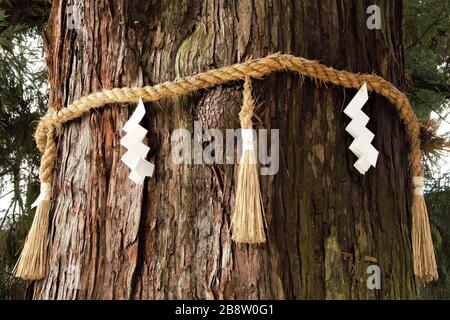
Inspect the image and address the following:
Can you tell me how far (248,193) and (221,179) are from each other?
8cm

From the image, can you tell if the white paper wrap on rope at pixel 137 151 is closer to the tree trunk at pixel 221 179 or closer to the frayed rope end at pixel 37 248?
the tree trunk at pixel 221 179

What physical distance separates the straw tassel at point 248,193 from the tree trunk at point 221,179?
28 mm

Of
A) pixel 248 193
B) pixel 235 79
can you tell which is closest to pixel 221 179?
pixel 248 193

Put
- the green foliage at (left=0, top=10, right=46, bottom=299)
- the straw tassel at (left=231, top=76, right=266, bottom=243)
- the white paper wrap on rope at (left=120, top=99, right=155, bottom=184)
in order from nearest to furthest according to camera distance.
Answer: the straw tassel at (left=231, top=76, right=266, bottom=243) < the white paper wrap on rope at (left=120, top=99, right=155, bottom=184) < the green foliage at (left=0, top=10, right=46, bottom=299)

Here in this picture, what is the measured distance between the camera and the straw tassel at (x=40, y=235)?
48.9 inches

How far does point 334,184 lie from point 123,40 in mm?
506

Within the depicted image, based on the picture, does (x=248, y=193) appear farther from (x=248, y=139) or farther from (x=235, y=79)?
(x=235, y=79)

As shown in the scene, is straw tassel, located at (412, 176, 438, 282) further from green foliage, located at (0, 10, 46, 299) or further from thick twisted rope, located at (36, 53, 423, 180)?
green foliage, located at (0, 10, 46, 299)

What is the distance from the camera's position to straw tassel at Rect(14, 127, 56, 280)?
124cm

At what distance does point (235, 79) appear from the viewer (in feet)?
3.78

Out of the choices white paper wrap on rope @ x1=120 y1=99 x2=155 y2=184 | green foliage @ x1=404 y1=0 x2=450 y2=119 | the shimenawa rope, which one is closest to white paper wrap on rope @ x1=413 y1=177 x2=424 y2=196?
the shimenawa rope

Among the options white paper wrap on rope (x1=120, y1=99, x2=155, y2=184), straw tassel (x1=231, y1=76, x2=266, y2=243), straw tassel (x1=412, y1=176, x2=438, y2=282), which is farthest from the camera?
straw tassel (x1=412, y1=176, x2=438, y2=282)

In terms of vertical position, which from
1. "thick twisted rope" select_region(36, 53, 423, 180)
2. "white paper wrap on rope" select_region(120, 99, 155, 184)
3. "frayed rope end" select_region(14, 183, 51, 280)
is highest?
"thick twisted rope" select_region(36, 53, 423, 180)

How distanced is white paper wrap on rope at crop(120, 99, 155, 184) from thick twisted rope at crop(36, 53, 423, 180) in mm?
44
